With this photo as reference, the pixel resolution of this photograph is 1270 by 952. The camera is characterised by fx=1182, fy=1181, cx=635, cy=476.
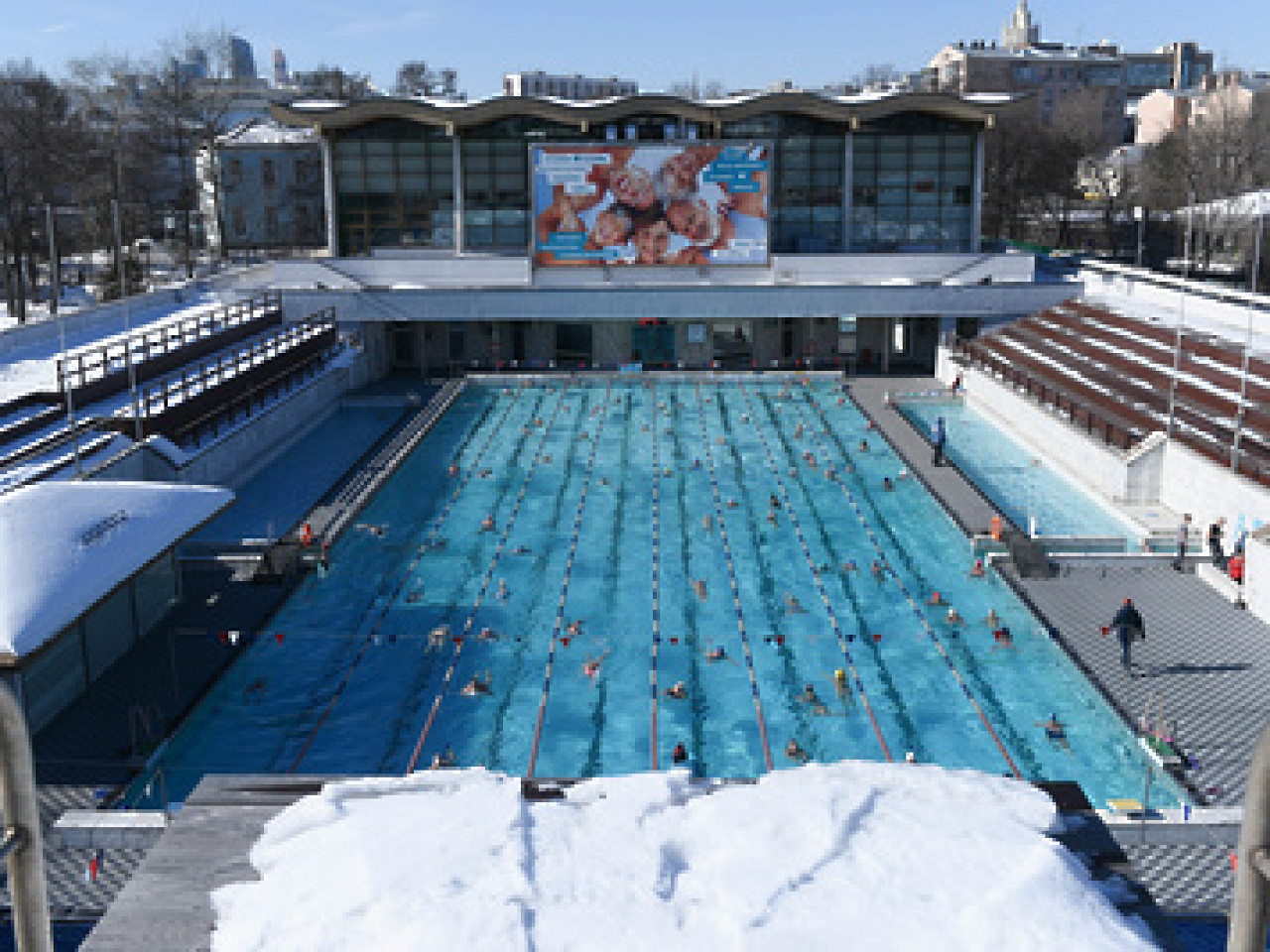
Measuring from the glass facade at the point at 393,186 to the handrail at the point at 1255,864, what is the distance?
44.5m

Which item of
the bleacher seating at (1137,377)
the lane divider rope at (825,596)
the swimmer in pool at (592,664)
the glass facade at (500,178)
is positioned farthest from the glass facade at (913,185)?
the swimmer in pool at (592,664)

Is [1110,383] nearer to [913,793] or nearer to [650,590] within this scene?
[650,590]

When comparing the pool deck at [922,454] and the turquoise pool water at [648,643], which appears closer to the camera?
the turquoise pool water at [648,643]

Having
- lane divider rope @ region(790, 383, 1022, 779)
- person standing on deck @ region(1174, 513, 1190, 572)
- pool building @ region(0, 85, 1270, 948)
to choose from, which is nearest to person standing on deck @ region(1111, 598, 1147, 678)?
pool building @ region(0, 85, 1270, 948)

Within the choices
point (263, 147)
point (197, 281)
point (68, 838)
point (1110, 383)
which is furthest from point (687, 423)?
point (263, 147)

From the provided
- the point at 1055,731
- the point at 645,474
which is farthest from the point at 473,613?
the point at 1055,731

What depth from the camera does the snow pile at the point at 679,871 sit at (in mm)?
6582

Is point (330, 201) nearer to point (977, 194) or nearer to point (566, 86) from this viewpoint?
point (977, 194)

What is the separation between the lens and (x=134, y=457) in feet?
72.6

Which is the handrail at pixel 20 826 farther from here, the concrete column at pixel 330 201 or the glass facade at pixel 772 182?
the concrete column at pixel 330 201

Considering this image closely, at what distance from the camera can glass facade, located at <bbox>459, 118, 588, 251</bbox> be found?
4512 centimetres

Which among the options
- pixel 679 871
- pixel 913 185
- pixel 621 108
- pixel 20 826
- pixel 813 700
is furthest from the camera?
pixel 913 185

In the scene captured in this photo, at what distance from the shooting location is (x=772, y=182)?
45625 millimetres

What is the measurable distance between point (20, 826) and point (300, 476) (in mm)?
25324
